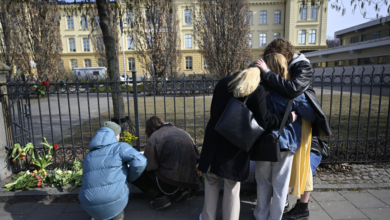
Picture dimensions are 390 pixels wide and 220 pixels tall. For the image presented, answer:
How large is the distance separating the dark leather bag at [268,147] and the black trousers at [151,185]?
50.0 inches

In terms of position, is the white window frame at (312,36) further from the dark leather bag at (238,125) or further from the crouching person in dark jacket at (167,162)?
the dark leather bag at (238,125)

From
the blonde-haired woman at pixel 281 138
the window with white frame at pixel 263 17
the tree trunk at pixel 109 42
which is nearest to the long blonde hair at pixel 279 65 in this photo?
the blonde-haired woman at pixel 281 138

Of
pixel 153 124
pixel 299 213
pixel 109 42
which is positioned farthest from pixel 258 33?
pixel 299 213

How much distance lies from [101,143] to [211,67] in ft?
52.2

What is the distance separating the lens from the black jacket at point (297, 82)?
229cm

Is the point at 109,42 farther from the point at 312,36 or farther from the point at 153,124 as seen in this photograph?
the point at 312,36

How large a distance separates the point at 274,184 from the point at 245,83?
1113 millimetres

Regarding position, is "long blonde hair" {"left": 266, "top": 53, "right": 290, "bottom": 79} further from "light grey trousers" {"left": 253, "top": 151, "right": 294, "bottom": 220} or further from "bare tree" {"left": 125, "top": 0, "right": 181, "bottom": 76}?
"bare tree" {"left": 125, "top": 0, "right": 181, "bottom": 76}

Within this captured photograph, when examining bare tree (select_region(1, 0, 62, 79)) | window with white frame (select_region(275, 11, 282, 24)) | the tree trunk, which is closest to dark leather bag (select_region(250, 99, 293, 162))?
the tree trunk

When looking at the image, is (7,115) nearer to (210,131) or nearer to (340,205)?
(210,131)

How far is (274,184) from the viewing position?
250 cm

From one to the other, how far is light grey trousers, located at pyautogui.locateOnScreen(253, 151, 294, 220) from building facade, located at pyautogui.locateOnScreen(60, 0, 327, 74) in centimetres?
3579

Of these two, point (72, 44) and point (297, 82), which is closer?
point (297, 82)

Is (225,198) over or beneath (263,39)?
beneath
